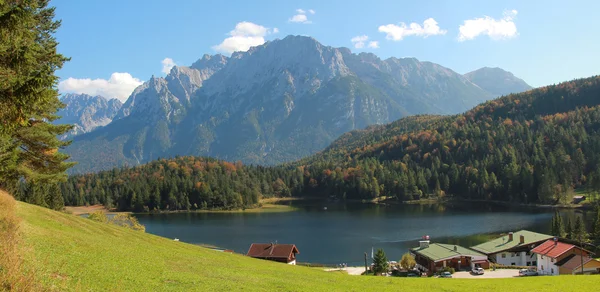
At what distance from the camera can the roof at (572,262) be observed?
4719cm

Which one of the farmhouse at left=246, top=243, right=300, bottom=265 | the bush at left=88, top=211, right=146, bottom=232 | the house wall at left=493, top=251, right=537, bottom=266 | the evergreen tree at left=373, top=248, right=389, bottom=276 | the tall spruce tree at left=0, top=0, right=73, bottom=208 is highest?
the tall spruce tree at left=0, top=0, right=73, bottom=208

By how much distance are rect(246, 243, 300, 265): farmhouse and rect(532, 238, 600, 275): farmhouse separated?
100 feet

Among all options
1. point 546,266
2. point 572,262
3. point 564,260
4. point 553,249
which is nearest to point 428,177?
point 546,266

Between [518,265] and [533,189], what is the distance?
82039 millimetres

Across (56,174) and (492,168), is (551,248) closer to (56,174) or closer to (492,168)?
A: (56,174)

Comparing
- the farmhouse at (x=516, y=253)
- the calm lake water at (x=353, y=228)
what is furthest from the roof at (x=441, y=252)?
the calm lake water at (x=353, y=228)

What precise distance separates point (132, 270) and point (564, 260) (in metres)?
48.5

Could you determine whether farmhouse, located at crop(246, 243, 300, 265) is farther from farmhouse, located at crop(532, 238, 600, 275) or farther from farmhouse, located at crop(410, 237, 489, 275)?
farmhouse, located at crop(532, 238, 600, 275)

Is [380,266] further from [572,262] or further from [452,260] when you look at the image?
[572,262]

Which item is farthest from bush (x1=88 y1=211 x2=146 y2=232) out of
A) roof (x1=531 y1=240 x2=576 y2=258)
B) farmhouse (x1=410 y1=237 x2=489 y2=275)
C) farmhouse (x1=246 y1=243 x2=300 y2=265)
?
roof (x1=531 y1=240 x2=576 y2=258)

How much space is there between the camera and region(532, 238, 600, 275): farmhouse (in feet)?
155

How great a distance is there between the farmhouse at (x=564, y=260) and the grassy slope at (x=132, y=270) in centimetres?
1890

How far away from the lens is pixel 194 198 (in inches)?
6255

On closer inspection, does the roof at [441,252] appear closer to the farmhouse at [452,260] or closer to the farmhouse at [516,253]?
the farmhouse at [452,260]
